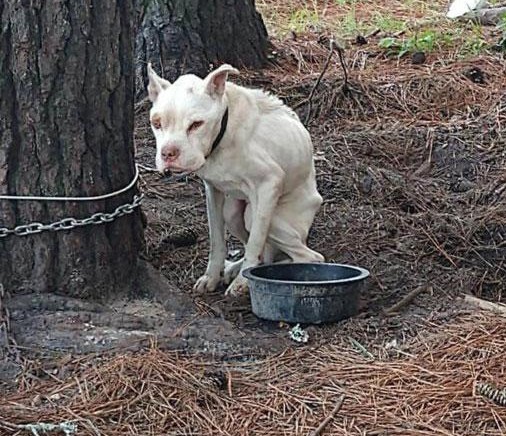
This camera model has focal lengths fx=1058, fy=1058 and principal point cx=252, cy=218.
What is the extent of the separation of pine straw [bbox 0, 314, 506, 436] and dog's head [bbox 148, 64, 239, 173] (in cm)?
72

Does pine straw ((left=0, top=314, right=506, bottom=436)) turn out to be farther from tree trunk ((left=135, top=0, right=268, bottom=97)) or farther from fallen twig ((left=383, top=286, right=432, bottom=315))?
tree trunk ((left=135, top=0, right=268, bottom=97))

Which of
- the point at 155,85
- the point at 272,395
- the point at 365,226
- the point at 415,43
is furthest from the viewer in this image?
the point at 415,43

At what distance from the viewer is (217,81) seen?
3.88 meters

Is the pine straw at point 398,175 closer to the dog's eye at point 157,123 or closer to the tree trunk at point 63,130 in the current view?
the tree trunk at point 63,130

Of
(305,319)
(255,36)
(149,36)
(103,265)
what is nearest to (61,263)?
(103,265)

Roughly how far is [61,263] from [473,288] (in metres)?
1.71

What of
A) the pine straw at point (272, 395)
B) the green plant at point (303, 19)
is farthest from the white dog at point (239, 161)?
the green plant at point (303, 19)

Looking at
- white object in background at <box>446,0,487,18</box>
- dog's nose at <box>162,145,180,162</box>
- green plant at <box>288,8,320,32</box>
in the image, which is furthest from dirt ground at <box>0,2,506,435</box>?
white object in background at <box>446,0,487,18</box>

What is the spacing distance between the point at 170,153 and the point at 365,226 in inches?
61.9

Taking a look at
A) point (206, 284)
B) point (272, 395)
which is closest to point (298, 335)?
point (272, 395)

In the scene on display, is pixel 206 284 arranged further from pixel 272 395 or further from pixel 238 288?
pixel 272 395

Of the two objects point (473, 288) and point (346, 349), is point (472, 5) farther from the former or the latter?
point (346, 349)

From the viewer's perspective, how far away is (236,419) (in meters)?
3.09

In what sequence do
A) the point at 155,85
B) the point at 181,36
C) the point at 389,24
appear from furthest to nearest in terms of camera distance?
the point at 389,24
the point at 181,36
the point at 155,85
